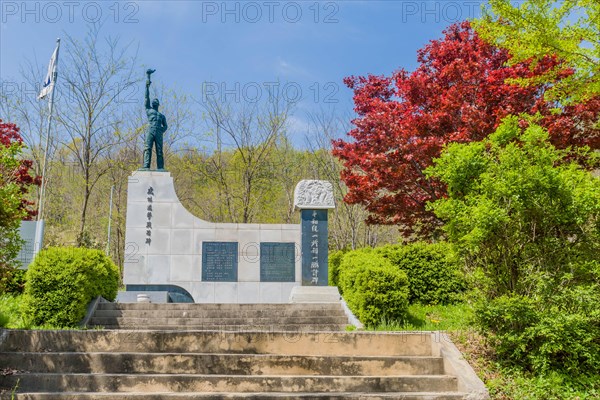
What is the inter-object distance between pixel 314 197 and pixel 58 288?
565 cm

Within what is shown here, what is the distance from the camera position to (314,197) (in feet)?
37.6

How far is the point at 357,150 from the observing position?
12398 millimetres

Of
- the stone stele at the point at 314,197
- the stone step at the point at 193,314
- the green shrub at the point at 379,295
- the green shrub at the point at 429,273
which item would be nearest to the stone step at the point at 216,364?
the green shrub at the point at 379,295

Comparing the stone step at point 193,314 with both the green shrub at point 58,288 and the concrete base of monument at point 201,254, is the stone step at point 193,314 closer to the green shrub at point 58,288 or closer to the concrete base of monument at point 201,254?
the green shrub at point 58,288

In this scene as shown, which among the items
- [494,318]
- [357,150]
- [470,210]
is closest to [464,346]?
[494,318]

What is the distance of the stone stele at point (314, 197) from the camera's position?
11398 mm

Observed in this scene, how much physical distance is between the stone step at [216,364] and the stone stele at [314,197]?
568 centimetres

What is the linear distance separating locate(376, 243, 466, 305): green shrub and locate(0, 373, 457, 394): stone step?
13.8ft

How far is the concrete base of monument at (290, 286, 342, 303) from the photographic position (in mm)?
10695

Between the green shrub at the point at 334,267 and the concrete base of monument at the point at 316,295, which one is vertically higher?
the green shrub at the point at 334,267

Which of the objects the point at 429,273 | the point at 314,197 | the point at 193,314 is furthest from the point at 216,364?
the point at 314,197

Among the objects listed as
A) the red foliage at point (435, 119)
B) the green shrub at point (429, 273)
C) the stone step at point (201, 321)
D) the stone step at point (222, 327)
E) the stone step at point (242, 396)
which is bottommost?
the stone step at point (242, 396)

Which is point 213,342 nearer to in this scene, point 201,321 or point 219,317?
point 201,321

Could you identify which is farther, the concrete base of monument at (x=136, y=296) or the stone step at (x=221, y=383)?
the concrete base of monument at (x=136, y=296)
